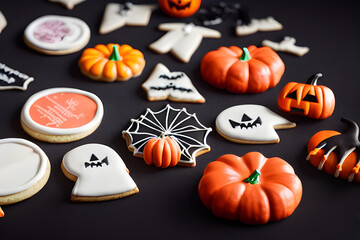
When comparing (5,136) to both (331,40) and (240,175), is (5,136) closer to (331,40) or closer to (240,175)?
(240,175)

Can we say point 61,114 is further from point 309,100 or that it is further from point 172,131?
point 309,100

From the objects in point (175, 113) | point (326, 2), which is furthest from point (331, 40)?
point (175, 113)

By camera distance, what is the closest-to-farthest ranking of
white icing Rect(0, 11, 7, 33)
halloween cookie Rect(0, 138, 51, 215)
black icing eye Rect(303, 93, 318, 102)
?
halloween cookie Rect(0, 138, 51, 215) < black icing eye Rect(303, 93, 318, 102) < white icing Rect(0, 11, 7, 33)

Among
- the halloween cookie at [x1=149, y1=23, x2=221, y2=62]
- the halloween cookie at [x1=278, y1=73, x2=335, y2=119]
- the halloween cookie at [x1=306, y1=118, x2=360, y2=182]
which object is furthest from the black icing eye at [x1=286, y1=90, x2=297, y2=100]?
the halloween cookie at [x1=149, y1=23, x2=221, y2=62]

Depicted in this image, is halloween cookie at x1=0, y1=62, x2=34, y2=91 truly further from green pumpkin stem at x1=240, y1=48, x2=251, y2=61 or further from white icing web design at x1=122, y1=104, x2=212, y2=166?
green pumpkin stem at x1=240, y1=48, x2=251, y2=61

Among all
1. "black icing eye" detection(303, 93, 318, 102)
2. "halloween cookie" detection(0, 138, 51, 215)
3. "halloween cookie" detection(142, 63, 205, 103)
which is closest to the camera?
"halloween cookie" detection(0, 138, 51, 215)

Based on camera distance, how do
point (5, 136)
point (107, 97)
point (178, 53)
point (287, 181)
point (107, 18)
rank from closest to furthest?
point (287, 181), point (5, 136), point (107, 97), point (178, 53), point (107, 18)
